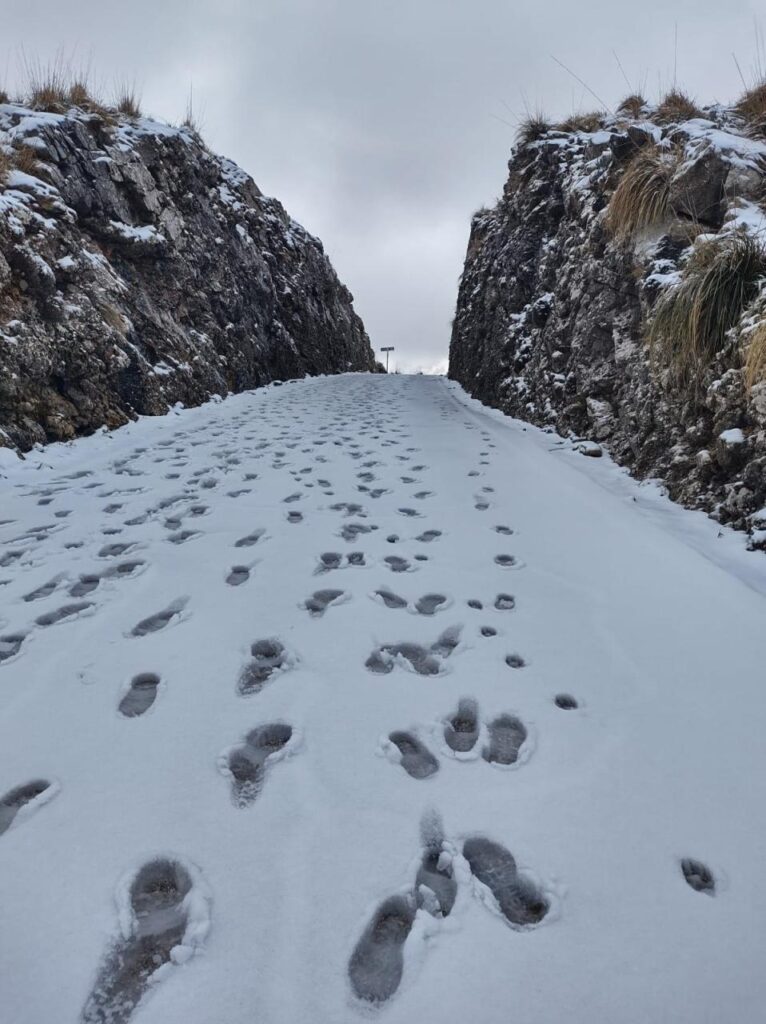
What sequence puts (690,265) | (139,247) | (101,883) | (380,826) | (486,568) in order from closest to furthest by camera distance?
(101,883) < (380,826) < (486,568) < (690,265) < (139,247)

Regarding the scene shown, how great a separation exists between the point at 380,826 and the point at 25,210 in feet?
21.0

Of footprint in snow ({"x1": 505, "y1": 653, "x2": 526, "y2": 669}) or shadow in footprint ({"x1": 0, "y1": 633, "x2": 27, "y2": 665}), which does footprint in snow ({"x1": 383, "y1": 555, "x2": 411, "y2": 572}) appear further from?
shadow in footprint ({"x1": 0, "y1": 633, "x2": 27, "y2": 665})

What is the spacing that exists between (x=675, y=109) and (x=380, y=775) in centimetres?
675

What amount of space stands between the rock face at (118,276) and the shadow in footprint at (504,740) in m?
4.49

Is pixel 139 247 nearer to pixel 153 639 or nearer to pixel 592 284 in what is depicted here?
pixel 592 284

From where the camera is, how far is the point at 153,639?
2.01 metres

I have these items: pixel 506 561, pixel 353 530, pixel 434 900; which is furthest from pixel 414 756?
pixel 353 530

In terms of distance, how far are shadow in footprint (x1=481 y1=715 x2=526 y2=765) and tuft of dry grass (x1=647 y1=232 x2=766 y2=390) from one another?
2.82 metres

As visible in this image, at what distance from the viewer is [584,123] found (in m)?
7.52

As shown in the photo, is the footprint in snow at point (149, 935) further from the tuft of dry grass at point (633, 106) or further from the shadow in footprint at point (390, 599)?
the tuft of dry grass at point (633, 106)

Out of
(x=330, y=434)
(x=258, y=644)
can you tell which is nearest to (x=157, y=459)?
(x=330, y=434)

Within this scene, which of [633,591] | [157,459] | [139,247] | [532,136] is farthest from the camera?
[532,136]

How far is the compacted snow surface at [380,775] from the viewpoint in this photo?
100 cm

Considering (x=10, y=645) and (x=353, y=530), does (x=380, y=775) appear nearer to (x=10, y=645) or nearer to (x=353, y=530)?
(x=10, y=645)
